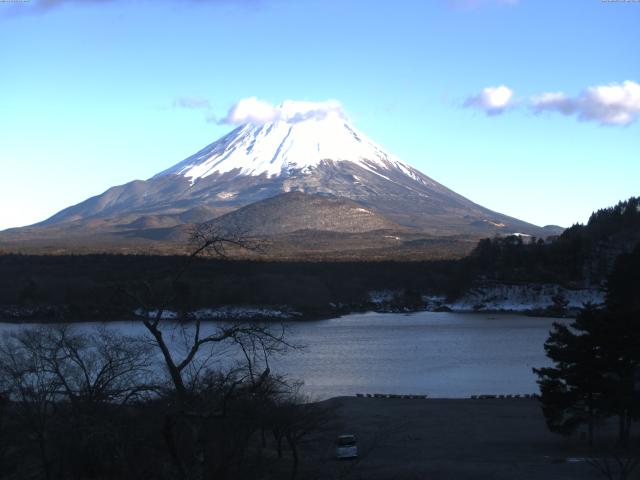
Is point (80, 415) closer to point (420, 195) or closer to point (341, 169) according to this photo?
point (420, 195)

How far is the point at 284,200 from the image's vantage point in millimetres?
131250

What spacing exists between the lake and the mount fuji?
59434 millimetres

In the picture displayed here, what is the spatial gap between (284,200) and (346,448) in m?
117

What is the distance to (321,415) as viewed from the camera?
14781 mm

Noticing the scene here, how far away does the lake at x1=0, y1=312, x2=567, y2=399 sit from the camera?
24922mm

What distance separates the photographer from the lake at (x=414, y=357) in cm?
2492

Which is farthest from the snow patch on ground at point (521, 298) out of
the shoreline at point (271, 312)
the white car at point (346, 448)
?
the white car at point (346, 448)

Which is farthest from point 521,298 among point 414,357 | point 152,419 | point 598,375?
point 152,419

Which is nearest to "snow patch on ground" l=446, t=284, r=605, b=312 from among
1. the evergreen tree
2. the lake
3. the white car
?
the lake

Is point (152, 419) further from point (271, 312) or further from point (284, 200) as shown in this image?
point (284, 200)

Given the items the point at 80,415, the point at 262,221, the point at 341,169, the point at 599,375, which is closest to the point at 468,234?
the point at 262,221

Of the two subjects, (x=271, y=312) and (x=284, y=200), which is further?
(x=284, y=200)

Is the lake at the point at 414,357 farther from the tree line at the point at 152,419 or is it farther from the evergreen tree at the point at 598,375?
the tree line at the point at 152,419

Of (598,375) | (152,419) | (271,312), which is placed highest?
(152,419)
